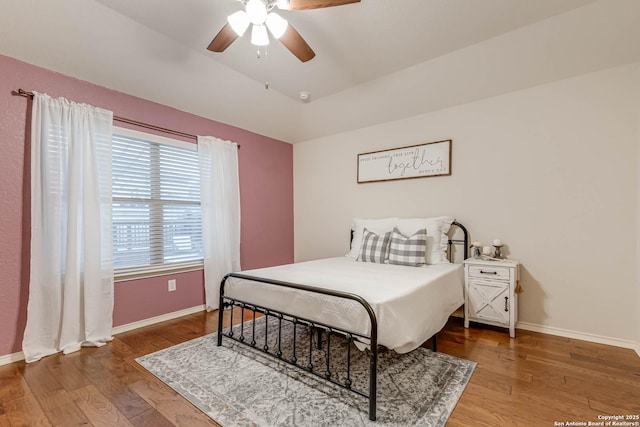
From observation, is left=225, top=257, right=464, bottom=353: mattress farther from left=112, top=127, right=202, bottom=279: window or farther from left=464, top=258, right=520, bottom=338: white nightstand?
left=112, top=127, right=202, bottom=279: window

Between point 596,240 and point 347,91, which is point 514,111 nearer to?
point 596,240

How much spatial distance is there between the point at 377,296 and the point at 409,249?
133 centimetres

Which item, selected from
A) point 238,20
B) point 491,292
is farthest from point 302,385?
point 238,20

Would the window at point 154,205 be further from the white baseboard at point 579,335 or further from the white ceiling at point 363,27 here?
the white baseboard at point 579,335

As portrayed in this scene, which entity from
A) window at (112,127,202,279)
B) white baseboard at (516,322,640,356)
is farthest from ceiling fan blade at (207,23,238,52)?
white baseboard at (516,322,640,356)

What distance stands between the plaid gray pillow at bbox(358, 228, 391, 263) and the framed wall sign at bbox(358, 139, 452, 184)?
896 millimetres

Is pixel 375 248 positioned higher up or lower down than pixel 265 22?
lower down

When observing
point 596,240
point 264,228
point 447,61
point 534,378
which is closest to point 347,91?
point 447,61

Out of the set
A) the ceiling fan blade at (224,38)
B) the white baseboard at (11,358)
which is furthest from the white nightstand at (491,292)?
the white baseboard at (11,358)

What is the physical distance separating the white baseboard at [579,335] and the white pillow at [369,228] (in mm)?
1625

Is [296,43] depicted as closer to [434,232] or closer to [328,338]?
[328,338]

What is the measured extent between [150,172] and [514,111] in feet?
12.8

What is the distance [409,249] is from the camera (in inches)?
117

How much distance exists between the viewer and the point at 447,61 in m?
2.89
